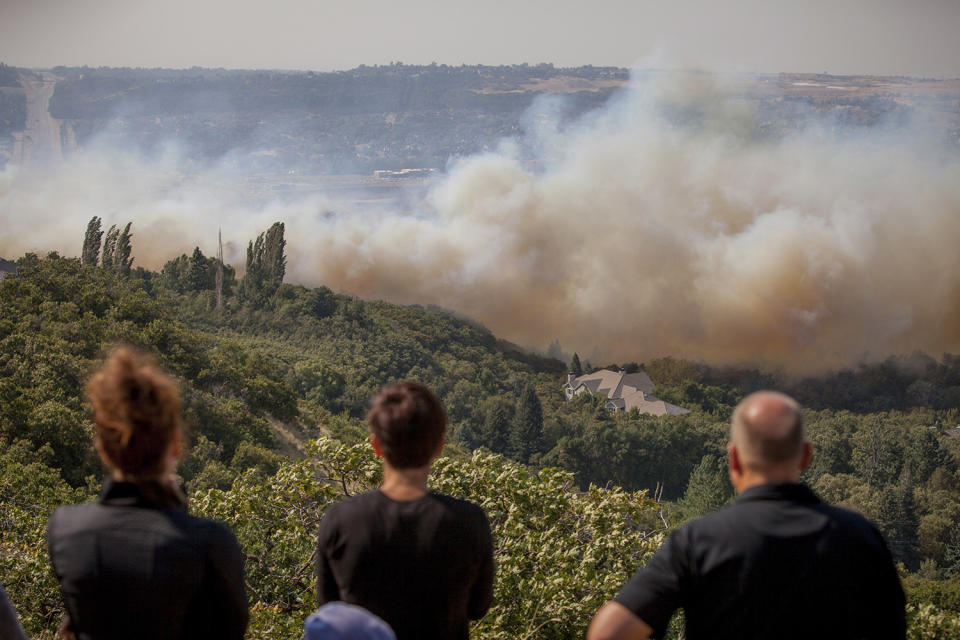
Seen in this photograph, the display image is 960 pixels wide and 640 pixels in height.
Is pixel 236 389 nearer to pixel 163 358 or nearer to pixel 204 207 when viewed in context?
pixel 163 358

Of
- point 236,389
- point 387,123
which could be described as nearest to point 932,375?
point 236,389

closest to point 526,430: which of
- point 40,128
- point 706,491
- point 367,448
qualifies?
point 706,491

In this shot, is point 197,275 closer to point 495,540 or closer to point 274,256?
point 274,256

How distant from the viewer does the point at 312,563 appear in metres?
9.65

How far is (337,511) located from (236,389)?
2968 cm

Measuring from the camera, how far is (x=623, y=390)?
70.0 m

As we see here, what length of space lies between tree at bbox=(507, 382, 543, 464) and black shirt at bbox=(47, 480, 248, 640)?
49845mm

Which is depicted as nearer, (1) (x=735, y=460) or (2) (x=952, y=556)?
(1) (x=735, y=460)

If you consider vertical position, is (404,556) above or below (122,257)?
above

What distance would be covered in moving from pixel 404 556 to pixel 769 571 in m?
1.37

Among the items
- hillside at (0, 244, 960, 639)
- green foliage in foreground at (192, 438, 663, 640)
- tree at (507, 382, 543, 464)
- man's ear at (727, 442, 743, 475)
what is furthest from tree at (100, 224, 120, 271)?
man's ear at (727, 442, 743, 475)

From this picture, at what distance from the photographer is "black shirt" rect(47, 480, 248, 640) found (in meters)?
3.21

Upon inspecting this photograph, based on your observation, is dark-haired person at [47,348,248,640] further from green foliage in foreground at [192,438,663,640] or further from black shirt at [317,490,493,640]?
green foliage in foreground at [192,438,663,640]

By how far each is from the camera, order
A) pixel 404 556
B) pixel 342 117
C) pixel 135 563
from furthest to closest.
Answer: pixel 342 117
pixel 404 556
pixel 135 563
